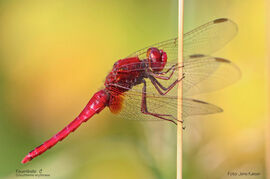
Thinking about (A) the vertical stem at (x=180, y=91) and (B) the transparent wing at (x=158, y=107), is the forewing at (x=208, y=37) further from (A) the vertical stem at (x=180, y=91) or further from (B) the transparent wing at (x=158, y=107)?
(B) the transparent wing at (x=158, y=107)

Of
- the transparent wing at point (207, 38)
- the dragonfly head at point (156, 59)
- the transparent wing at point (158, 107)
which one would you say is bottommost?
the transparent wing at point (158, 107)

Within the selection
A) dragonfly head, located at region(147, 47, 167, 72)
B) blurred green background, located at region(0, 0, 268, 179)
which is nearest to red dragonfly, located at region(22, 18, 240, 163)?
dragonfly head, located at region(147, 47, 167, 72)

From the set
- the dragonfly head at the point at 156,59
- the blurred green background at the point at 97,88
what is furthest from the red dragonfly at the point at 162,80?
the blurred green background at the point at 97,88

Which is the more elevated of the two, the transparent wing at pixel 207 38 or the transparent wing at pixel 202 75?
the transparent wing at pixel 207 38

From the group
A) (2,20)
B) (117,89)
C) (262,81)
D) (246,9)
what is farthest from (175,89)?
(2,20)

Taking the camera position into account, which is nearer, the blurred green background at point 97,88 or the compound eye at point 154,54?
the compound eye at point 154,54

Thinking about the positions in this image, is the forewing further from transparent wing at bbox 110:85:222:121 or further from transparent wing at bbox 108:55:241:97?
transparent wing at bbox 110:85:222:121

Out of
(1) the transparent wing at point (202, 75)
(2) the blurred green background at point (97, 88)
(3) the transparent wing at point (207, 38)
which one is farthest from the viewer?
(2) the blurred green background at point (97, 88)
